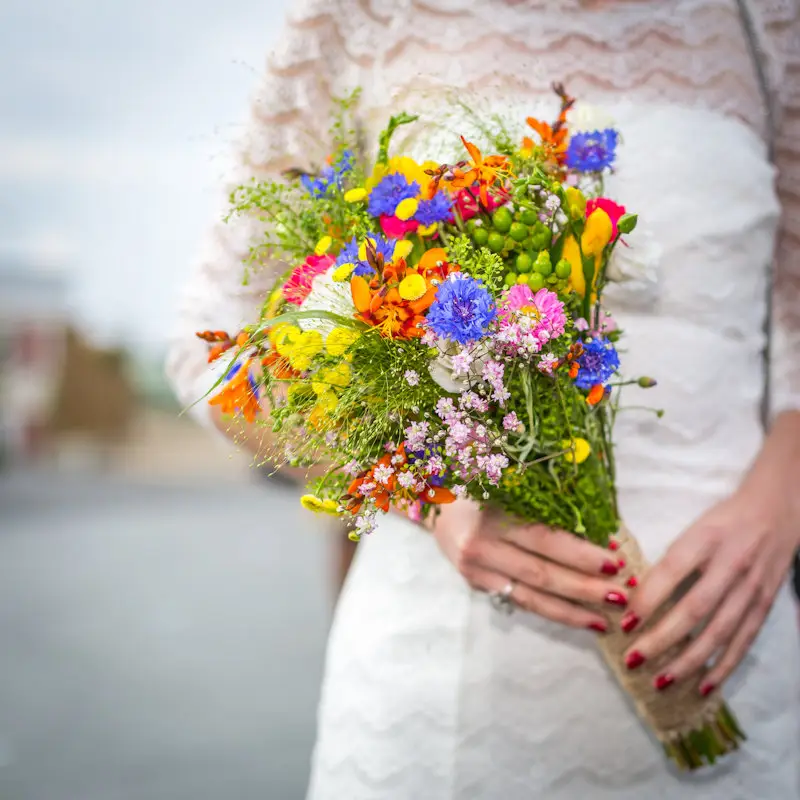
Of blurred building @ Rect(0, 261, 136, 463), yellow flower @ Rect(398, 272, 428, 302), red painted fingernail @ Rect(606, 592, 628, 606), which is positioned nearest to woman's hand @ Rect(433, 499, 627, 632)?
red painted fingernail @ Rect(606, 592, 628, 606)

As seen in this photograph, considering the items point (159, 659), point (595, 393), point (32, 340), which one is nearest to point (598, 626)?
point (595, 393)

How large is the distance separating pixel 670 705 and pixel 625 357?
1.31 feet

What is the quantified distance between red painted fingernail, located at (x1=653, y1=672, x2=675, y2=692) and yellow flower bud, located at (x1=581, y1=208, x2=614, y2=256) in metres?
0.46

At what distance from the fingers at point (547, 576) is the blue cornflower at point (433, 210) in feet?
1.20

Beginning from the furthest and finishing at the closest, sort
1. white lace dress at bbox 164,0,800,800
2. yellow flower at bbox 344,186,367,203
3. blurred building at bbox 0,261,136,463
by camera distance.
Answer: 1. blurred building at bbox 0,261,136,463
2. white lace dress at bbox 164,0,800,800
3. yellow flower at bbox 344,186,367,203

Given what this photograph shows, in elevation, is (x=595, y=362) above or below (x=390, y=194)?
below

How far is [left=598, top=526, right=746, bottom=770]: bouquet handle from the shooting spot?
→ 3.53 feet

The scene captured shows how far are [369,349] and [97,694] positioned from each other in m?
4.35

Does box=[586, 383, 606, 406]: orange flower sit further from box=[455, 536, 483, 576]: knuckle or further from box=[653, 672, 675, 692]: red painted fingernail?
box=[653, 672, 675, 692]: red painted fingernail

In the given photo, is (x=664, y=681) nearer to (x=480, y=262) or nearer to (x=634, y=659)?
(x=634, y=659)

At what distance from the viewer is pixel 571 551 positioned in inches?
40.8

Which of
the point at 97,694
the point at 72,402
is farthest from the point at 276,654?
the point at 72,402

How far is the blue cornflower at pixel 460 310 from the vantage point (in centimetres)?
83

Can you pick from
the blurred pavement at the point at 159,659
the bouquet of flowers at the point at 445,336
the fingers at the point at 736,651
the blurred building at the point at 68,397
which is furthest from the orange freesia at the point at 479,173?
the blurred building at the point at 68,397
